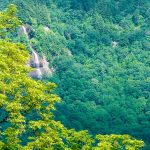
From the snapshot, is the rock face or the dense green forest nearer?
the dense green forest

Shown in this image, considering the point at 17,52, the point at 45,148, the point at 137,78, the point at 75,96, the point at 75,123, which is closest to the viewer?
the point at 45,148

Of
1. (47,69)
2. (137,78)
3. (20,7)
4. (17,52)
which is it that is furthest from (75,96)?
(17,52)

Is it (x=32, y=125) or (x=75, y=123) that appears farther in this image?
(x=75, y=123)

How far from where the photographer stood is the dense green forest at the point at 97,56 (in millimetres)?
98062

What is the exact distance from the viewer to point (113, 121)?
3789 inches

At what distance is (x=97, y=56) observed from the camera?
12988 centimetres

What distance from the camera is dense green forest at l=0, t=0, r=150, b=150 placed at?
9806cm

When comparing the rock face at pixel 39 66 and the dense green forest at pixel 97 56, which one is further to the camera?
the rock face at pixel 39 66

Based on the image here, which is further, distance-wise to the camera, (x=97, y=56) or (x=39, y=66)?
(x=97, y=56)

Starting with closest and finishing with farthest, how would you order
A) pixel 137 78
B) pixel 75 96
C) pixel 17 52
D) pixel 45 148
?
pixel 45 148 → pixel 17 52 → pixel 75 96 → pixel 137 78

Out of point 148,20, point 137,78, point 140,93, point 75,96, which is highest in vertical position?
point 148,20

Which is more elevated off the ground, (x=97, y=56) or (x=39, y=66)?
(x=97, y=56)

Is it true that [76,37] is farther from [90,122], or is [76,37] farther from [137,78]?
[90,122]

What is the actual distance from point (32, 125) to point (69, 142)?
4.28ft
